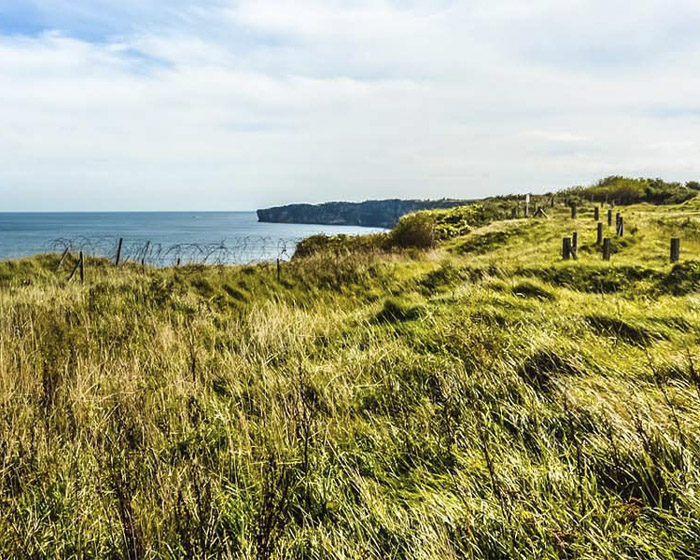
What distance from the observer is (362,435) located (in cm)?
391

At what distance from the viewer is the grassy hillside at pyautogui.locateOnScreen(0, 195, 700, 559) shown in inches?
99.4

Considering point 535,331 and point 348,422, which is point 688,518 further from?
point 535,331

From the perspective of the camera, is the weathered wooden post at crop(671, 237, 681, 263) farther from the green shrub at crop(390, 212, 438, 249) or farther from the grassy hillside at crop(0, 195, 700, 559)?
the green shrub at crop(390, 212, 438, 249)

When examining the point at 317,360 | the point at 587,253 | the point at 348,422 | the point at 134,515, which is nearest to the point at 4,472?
the point at 134,515

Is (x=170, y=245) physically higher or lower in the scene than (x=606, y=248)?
lower

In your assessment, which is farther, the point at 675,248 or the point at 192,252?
the point at 192,252

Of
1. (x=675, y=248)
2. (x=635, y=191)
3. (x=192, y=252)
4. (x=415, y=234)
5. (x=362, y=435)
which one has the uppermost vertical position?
(x=635, y=191)

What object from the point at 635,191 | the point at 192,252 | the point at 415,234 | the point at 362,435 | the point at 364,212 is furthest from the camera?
the point at 364,212

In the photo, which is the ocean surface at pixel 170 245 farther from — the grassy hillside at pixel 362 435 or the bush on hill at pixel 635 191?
the bush on hill at pixel 635 191

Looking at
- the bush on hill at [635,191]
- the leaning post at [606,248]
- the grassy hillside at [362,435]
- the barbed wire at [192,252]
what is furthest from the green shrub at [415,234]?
the bush on hill at [635,191]

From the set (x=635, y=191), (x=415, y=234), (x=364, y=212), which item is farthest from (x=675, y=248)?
(x=364, y=212)

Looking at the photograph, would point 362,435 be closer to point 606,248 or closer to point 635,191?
point 606,248

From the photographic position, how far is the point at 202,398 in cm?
463

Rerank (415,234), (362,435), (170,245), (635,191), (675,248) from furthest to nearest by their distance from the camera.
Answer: (170,245), (635,191), (415,234), (675,248), (362,435)
